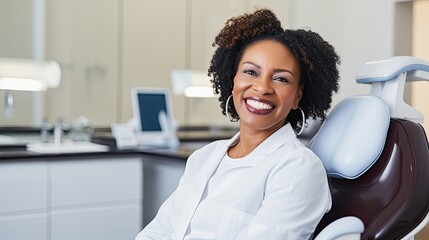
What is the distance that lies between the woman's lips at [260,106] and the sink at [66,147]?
64.7 inches

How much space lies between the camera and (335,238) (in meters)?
1.26

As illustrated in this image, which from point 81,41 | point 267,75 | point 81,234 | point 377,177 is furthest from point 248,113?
point 81,41

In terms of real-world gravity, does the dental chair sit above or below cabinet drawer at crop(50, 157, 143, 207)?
above

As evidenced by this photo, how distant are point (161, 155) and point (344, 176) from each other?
1.56 metres

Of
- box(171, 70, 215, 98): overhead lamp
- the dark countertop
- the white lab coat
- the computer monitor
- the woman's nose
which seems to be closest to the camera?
the white lab coat

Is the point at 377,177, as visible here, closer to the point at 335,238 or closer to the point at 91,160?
the point at 335,238

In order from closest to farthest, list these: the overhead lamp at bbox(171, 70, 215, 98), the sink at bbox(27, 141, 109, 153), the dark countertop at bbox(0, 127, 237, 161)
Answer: the dark countertop at bbox(0, 127, 237, 161) < the sink at bbox(27, 141, 109, 153) < the overhead lamp at bbox(171, 70, 215, 98)

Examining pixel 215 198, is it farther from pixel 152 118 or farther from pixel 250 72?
pixel 152 118

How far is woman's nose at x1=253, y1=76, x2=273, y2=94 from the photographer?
4.50 ft

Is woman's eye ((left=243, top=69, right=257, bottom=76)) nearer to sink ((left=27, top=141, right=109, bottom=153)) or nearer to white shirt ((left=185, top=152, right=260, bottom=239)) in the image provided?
white shirt ((left=185, top=152, right=260, bottom=239))

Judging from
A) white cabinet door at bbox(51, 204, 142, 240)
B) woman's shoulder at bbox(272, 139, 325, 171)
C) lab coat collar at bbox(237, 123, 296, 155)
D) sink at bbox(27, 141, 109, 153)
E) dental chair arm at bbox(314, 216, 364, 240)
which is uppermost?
lab coat collar at bbox(237, 123, 296, 155)

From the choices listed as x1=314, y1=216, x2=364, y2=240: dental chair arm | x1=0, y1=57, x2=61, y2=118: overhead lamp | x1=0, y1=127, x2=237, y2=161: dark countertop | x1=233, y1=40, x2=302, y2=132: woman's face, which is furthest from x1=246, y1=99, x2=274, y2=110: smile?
x1=0, y1=57, x2=61, y2=118: overhead lamp

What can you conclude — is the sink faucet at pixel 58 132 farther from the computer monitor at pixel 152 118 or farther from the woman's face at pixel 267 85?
the woman's face at pixel 267 85

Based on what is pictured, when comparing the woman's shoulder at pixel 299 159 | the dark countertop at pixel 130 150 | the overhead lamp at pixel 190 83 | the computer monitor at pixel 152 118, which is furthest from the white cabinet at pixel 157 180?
the woman's shoulder at pixel 299 159
